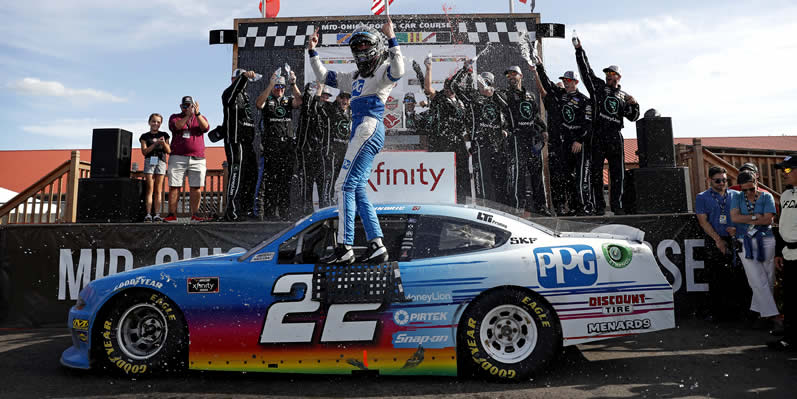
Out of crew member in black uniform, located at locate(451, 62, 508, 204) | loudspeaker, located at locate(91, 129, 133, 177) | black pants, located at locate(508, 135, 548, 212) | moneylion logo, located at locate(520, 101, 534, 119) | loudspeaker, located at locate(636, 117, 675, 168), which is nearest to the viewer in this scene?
loudspeaker, located at locate(636, 117, 675, 168)

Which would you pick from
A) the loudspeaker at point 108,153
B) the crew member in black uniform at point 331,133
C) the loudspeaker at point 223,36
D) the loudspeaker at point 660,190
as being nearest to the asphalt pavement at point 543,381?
the loudspeaker at point 660,190

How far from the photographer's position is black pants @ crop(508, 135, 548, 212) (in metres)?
6.95

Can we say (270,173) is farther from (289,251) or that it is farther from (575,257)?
(575,257)

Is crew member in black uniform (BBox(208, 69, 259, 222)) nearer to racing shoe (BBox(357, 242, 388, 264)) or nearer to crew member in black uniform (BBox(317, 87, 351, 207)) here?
crew member in black uniform (BBox(317, 87, 351, 207))

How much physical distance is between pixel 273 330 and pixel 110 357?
1335mm

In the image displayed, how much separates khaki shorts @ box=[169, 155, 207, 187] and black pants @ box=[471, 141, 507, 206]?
162 inches

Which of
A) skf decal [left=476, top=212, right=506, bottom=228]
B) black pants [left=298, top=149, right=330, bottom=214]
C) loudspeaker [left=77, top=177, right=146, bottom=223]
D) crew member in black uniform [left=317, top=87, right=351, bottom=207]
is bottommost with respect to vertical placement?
skf decal [left=476, top=212, right=506, bottom=228]

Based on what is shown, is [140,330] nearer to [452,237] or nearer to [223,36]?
[452,237]

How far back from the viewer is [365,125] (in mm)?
3898

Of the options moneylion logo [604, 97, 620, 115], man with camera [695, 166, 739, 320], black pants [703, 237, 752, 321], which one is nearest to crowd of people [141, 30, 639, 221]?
moneylion logo [604, 97, 620, 115]

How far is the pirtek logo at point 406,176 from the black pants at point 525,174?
197 centimetres

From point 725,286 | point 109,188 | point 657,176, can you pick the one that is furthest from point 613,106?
point 109,188

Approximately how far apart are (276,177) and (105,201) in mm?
2226

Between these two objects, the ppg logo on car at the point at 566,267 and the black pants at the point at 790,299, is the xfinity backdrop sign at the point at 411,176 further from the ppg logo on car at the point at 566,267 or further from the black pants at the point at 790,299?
the black pants at the point at 790,299
